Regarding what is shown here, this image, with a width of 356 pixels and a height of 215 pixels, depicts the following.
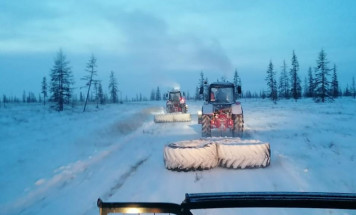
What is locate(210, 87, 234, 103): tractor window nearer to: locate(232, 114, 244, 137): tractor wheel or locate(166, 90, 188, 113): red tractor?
locate(232, 114, 244, 137): tractor wheel

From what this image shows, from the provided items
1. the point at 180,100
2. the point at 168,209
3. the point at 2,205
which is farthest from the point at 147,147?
the point at 180,100

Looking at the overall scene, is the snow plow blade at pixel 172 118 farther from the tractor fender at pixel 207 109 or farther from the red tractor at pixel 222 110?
the tractor fender at pixel 207 109

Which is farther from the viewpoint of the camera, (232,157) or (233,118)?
(233,118)

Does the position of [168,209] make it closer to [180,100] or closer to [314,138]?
[314,138]

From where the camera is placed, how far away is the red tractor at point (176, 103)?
30.8m

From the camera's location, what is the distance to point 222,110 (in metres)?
16.6

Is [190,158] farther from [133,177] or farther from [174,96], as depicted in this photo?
[174,96]

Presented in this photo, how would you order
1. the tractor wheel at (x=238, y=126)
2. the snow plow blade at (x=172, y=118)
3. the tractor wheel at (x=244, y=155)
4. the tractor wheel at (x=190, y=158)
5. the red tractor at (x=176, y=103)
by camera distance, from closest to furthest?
the tractor wheel at (x=190, y=158)
the tractor wheel at (x=244, y=155)
the tractor wheel at (x=238, y=126)
the snow plow blade at (x=172, y=118)
the red tractor at (x=176, y=103)

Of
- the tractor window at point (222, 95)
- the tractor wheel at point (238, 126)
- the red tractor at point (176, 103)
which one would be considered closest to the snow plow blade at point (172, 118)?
the red tractor at point (176, 103)

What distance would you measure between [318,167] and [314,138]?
561cm

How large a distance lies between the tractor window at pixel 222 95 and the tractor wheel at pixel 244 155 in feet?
29.2

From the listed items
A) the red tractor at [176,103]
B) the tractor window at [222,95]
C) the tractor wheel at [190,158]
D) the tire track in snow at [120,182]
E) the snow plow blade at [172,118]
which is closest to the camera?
the tire track in snow at [120,182]

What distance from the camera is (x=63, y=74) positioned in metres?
54.4

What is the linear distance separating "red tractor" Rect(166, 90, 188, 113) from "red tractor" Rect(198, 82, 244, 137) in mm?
13209
